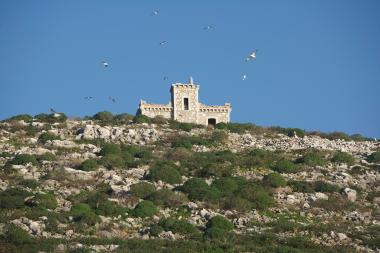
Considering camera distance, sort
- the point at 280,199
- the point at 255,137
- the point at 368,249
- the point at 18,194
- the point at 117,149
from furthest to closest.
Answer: the point at 255,137
the point at 117,149
the point at 280,199
the point at 18,194
the point at 368,249

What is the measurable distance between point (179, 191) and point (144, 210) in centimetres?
536

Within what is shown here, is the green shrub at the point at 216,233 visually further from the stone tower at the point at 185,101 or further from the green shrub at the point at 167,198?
the stone tower at the point at 185,101

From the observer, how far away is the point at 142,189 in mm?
49500

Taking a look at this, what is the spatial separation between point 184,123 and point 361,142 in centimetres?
1502

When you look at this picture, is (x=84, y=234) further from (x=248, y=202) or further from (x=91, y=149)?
(x=91, y=149)

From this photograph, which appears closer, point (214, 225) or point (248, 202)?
point (214, 225)

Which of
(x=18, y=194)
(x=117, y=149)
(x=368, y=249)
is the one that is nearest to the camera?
(x=368, y=249)

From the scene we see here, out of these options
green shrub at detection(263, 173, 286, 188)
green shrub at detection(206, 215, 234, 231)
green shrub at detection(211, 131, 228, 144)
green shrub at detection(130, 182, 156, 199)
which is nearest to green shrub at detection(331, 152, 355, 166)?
green shrub at detection(263, 173, 286, 188)

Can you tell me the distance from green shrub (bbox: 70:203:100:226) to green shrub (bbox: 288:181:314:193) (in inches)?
539

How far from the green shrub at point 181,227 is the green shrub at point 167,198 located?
13.2ft

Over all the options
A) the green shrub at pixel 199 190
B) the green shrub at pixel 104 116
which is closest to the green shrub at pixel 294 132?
the green shrub at pixel 104 116

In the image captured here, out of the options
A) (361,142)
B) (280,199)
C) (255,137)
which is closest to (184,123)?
(255,137)

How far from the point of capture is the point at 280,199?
166ft

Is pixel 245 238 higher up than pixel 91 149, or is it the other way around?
pixel 91 149
